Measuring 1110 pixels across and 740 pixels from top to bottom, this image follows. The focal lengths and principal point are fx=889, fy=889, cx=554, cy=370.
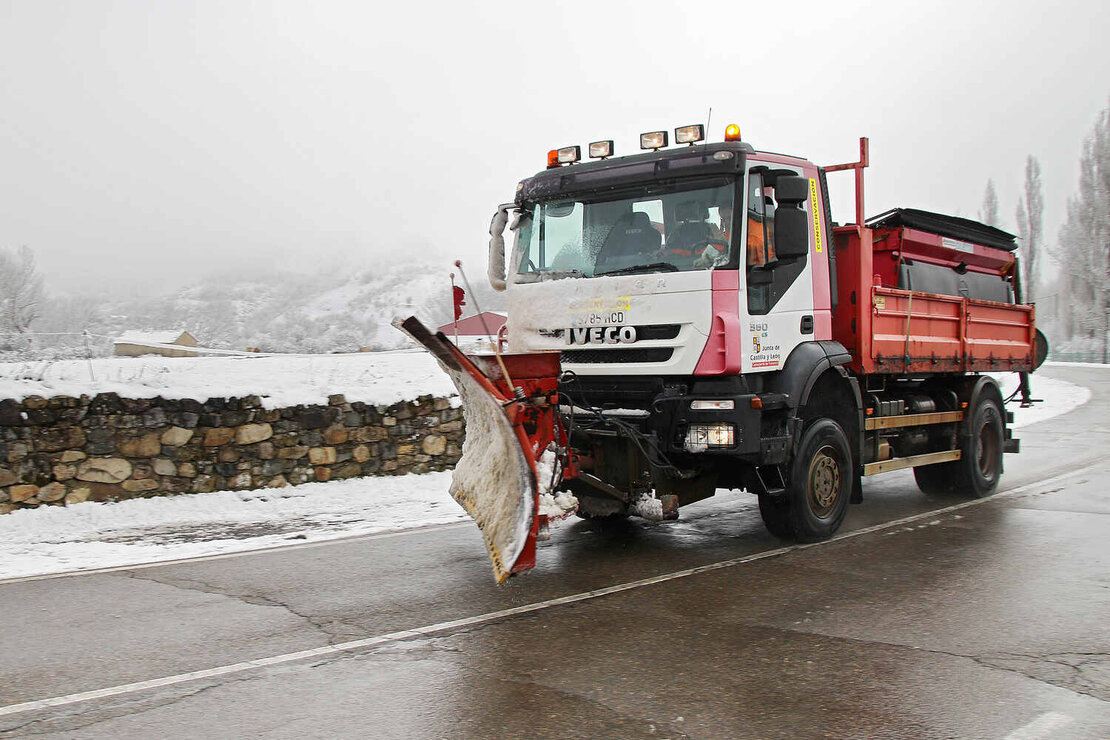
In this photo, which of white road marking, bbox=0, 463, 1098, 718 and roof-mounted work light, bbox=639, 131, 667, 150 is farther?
roof-mounted work light, bbox=639, 131, 667, 150

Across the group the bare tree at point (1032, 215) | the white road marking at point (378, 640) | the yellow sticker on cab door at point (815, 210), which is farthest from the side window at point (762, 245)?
the bare tree at point (1032, 215)

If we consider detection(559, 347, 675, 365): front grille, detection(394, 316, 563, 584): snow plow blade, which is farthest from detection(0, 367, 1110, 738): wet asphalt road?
detection(559, 347, 675, 365): front grille

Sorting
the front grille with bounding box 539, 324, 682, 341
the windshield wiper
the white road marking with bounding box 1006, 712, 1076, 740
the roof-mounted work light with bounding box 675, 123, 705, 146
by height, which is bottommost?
the white road marking with bounding box 1006, 712, 1076, 740

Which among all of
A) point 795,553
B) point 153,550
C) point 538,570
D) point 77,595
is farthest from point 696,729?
point 153,550

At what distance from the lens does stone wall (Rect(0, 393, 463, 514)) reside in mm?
8914

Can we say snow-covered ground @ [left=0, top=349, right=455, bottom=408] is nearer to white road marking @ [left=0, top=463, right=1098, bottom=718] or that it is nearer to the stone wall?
the stone wall

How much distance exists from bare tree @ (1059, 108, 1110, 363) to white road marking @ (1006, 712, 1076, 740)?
200 feet

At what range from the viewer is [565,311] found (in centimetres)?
730

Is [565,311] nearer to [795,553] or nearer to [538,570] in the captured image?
[538,570]

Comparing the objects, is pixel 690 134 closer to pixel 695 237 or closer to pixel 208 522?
pixel 695 237

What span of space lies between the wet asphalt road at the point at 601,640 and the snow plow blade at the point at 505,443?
1.66ft

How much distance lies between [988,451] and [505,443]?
7.29 meters

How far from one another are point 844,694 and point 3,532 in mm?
7741

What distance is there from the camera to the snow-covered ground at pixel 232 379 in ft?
30.8
